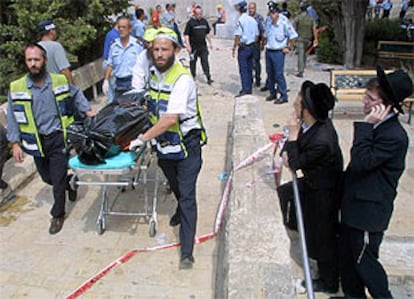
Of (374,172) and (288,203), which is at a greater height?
(374,172)

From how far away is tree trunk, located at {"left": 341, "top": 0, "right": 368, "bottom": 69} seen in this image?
12359 millimetres

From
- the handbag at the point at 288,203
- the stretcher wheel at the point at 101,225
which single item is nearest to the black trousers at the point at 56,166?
the stretcher wheel at the point at 101,225

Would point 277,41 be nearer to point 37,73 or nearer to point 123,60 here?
point 123,60

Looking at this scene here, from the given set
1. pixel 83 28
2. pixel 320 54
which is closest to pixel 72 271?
pixel 83 28

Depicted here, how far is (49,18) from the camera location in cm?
816

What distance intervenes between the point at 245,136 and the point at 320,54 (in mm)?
9955

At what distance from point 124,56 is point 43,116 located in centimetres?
184

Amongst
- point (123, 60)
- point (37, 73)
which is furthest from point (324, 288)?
point (123, 60)

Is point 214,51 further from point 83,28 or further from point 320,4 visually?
point 83,28

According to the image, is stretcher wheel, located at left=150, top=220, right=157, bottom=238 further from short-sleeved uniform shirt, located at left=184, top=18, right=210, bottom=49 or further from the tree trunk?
the tree trunk

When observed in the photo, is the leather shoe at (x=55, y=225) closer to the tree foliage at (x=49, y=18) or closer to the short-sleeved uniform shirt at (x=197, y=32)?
the tree foliage at (x=49, y=18)

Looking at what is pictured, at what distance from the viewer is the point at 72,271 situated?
3902mm

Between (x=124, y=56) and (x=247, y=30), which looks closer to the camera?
(x=124, y=56)

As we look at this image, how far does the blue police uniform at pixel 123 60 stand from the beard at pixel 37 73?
5.36ft
